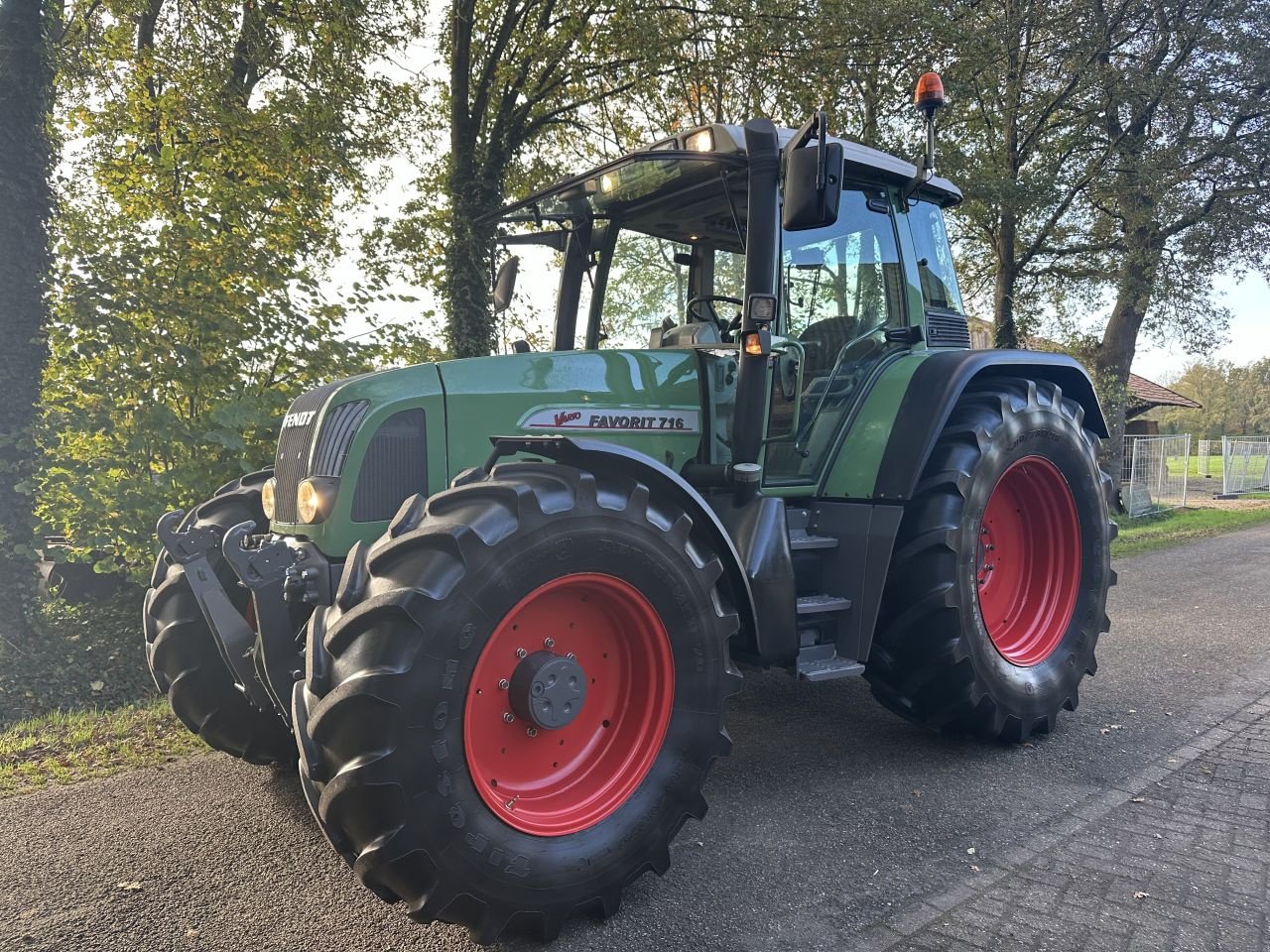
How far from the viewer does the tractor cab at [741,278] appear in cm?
372

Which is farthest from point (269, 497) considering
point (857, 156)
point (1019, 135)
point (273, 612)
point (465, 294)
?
point (1019, 135)

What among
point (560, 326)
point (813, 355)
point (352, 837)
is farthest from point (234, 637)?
point (813, 355)

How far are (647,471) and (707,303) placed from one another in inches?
57.5

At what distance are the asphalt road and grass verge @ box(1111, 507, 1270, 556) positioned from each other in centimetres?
771

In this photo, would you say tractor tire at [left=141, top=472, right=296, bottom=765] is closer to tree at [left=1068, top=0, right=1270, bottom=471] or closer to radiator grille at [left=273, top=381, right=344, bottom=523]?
radiator grille at [left=273, top=381, right=344, bottom=523]

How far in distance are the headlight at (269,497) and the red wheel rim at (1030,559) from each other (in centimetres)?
326

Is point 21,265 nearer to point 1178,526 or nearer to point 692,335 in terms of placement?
point 692,335

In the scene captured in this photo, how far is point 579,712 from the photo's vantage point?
2771 mm

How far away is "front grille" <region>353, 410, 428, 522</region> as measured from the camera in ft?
9.79

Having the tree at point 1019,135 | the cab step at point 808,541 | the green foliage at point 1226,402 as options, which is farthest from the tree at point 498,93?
the green foliage at point 1226,402

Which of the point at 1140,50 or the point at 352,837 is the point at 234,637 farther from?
the point at 1140,50

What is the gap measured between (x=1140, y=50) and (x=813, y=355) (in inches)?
533

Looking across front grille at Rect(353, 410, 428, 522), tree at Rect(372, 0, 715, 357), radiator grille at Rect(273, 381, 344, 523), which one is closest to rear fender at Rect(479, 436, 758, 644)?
front grille at Rect(353, 410, 428, 522)

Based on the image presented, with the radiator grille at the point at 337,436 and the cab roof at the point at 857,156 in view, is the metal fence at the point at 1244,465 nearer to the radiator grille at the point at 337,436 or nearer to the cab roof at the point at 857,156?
the cab roof at the point at 857,156
